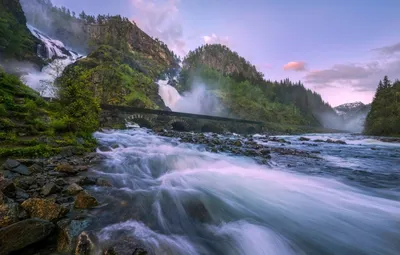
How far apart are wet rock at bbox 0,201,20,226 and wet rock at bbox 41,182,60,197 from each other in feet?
4.65

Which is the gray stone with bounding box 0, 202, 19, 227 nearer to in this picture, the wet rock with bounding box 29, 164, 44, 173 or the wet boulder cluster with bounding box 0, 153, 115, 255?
the wet boulder cluster with bounding box 0, 153, 115, 255

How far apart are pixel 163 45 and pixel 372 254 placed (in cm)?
15430

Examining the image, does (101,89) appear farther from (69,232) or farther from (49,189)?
(69,232)

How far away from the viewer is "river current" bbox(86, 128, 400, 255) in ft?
13.1

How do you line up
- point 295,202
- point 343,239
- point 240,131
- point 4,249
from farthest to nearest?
point 240,131
point 295,202
point 343,239
point 4,249

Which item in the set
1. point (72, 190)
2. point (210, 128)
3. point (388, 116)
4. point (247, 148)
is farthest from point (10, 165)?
point (388, 116)

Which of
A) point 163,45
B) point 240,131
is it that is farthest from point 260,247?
point 163,45

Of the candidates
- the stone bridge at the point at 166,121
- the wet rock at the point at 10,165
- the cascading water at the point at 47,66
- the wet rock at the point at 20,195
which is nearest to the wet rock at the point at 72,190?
the wet rock at the point at 20,195

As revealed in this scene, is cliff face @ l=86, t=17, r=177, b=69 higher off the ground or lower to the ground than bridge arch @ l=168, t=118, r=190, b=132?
higher

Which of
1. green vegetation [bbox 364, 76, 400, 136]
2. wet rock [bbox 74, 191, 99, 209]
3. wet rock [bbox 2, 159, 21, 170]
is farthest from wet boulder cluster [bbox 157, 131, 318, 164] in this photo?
green vegetation [bbox 364, 76, 400, 136]

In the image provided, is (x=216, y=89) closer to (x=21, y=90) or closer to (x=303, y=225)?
(x=21, y=90)

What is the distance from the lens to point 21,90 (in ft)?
45.0

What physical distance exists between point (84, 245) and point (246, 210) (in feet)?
13.7

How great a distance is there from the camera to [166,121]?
3656cm
